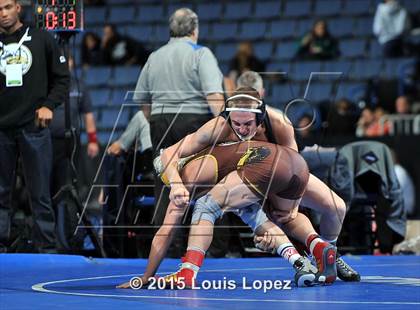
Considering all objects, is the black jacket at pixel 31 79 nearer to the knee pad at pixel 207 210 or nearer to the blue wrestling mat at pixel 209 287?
the blue wrestling mat at pixel 209 287

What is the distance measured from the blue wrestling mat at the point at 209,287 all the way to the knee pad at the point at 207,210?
1.09 ft

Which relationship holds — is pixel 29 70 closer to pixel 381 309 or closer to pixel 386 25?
pixel 381 309

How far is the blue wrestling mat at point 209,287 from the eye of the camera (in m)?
4.79

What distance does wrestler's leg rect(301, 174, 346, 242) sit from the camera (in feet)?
19.4

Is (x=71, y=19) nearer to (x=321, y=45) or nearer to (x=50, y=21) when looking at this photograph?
(x=50, y=21)

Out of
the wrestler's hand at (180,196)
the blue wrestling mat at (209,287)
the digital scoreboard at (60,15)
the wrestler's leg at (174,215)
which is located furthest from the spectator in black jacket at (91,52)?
the wrestler's hand at (180,196)

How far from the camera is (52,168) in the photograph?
827cm

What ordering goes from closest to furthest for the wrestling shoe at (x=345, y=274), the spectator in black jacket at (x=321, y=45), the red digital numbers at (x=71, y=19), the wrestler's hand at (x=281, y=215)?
1. the wrestler's hand at (x=281, y=215)
2. the wrestling shoe at (x=345, y=274)
3. the red digital numbers at (x=71, y=19)
4. the spectator in black jacket at (x=321, y=45)

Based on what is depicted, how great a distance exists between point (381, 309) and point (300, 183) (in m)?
1.21

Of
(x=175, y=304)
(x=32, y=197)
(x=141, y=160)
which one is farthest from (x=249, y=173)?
(x=141, y=160)

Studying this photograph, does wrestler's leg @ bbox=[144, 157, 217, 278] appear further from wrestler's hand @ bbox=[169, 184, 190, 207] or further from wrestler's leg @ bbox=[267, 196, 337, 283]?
wrestler's leg @ bbox=[267, 196, 337, 283]

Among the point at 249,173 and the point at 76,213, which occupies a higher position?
the point at 249,173

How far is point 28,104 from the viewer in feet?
24.5

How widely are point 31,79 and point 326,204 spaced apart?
7.98ft
